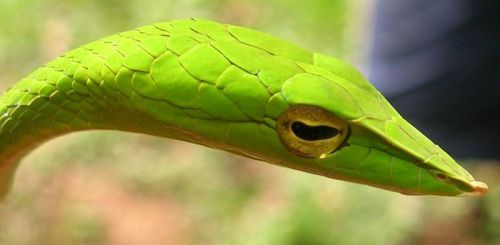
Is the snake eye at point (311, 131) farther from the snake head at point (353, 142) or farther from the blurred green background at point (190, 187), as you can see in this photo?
the blurred green background at point (190, 187)

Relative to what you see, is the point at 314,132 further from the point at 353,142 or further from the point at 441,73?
the point at 441,73

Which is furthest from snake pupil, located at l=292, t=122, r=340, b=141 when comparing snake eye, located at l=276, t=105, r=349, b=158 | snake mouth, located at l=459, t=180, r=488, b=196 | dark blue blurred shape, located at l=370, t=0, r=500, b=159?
dark blue blurred shape, located at l=370, t=0, r=500, b=159

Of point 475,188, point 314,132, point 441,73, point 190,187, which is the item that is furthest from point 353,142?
point 190,187

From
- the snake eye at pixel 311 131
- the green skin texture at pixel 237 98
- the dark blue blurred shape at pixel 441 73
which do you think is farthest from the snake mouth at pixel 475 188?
the dark blue blurred shape at pixel 441 73

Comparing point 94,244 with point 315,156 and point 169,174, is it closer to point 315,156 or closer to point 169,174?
point 169,174

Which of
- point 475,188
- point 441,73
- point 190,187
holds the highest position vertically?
point 441,73

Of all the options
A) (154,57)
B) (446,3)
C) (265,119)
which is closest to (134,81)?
(154,57)

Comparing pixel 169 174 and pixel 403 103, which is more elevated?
pixel 403 103
